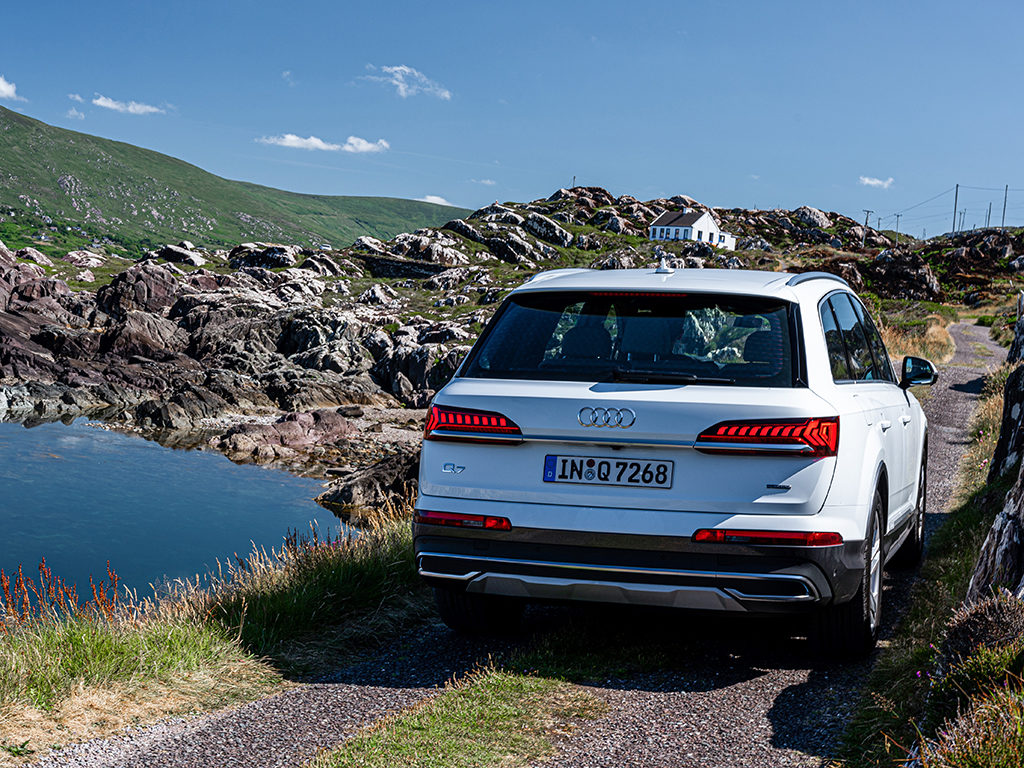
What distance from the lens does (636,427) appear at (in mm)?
4336

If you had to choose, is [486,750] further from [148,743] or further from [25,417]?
[25,417]

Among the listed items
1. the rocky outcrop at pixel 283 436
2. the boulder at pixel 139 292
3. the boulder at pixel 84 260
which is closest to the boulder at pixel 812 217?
the boulder at pixel 84 260

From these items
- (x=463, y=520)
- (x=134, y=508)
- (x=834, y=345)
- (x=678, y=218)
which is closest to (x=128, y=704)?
(x=463, y=520)

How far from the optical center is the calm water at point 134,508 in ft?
63.9

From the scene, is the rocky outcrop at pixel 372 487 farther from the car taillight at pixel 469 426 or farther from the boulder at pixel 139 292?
the boulder at pixel 139 292

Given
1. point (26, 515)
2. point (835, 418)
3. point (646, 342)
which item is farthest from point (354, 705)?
point (26, 515)

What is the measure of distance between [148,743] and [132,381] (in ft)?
125

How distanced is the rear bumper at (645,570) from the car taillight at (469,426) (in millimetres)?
461

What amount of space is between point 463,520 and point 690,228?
131 m

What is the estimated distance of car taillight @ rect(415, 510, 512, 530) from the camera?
4.53 m

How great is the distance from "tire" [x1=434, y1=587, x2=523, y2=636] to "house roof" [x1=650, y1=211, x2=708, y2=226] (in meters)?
131

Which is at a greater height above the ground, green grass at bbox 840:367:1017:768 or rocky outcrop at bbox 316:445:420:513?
green grass at bbox 840:367:1017:768

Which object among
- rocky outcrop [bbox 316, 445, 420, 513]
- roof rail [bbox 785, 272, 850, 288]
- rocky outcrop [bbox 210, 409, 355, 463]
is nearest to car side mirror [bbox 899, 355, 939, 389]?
roof rail [bbox 785, 272, 850, 288]

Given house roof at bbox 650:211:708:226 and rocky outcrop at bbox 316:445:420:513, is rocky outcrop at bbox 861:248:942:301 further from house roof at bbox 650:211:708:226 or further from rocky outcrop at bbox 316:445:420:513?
rocky outcrop at bbox 316:445:420:513
